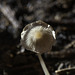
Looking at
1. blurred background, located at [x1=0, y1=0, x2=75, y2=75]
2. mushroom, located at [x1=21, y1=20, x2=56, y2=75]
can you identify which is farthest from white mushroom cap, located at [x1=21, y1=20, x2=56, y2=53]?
blurred background, located at [x1=0, y1=0, x2=75, y2=75]

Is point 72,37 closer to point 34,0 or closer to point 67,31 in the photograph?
point 67,31

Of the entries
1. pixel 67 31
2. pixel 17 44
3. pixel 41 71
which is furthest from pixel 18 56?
pixel 67 31

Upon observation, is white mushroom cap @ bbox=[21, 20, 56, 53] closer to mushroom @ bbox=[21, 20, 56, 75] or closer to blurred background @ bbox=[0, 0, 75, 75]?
mushroom @ bbox=[21, 20, 56, 75]

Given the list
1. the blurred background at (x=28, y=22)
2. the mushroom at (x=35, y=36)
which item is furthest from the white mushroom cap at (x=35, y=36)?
the blurred background at (x=28, y=22)

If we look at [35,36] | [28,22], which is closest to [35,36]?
[35,36]

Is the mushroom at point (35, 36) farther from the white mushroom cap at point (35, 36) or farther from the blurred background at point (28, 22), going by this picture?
the blurred background at point (28, 22)

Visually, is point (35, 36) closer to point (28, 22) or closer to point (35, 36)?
point (35, 36)
